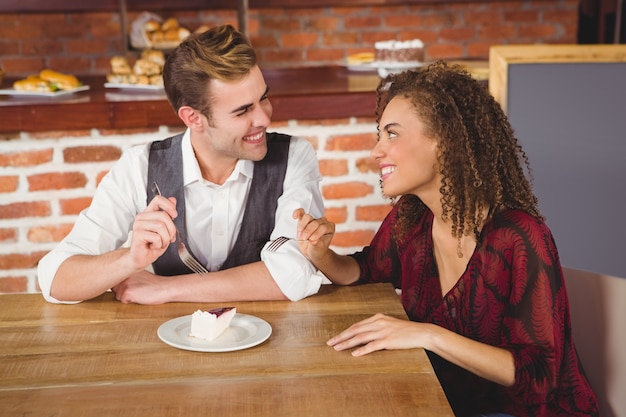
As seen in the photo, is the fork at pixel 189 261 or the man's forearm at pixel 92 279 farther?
the fork at pixel 189 261

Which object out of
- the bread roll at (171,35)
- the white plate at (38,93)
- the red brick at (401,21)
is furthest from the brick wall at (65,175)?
the red brick at (401,21)

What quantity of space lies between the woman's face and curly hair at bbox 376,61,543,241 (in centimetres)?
2

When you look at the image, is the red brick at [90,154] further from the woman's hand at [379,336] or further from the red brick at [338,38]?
the red brick at [338,38]

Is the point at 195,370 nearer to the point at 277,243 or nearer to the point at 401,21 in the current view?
Result: the point at 277,243

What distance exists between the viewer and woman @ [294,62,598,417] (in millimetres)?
1542

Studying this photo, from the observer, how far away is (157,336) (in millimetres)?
1580

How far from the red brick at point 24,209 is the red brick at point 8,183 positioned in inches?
2.0

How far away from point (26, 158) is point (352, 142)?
1.06 m

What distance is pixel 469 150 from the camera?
168 cm

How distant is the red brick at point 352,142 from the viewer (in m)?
2.91

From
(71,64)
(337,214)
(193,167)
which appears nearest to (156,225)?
(193,167)

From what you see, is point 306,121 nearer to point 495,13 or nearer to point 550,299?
point 550,299

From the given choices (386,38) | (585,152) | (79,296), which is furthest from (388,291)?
(386,38)

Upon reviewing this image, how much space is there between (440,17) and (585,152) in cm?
310
